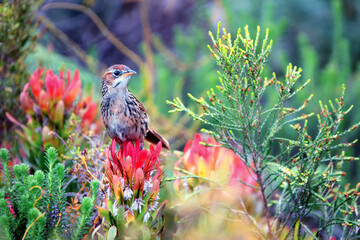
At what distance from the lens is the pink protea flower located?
1651 mm

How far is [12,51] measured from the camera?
279 centimetres

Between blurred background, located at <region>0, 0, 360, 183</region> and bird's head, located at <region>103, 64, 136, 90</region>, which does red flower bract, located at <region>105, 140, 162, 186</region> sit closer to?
bird's head, located at <region>103, 64, 136, 90</region>

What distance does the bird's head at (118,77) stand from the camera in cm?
227

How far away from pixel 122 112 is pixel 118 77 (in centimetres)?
19

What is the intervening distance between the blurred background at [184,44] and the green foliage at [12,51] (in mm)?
137

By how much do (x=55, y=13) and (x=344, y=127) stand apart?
16.6 feet

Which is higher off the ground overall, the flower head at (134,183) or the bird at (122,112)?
the bird at (122,112)

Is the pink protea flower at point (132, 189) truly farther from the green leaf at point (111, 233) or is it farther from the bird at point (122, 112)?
the bird at point (122, 112)

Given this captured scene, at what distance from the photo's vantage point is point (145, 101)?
5035mm

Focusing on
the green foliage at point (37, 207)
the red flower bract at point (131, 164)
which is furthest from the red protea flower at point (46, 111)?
the red flower bract at point (131, 164)

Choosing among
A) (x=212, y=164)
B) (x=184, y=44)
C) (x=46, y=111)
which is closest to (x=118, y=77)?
(x=46, y=111)

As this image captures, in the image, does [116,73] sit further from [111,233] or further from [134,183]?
[111,233]

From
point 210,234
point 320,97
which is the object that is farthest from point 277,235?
point 320,97

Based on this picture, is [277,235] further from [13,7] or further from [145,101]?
[145,101]
